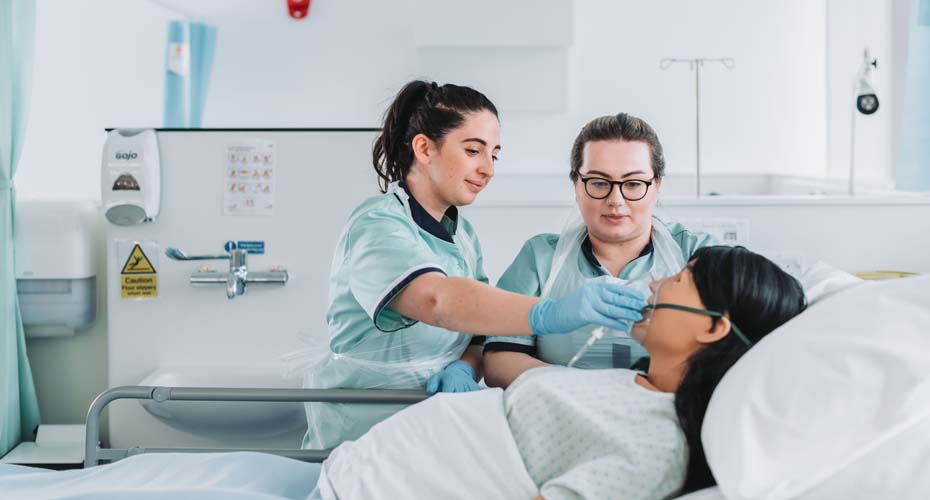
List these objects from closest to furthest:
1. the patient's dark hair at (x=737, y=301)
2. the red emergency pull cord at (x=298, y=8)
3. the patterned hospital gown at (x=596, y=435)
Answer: the patterned hospital gown at (x=596, y=435), the patient's dark hair at (x=737, y=301), the red emergency pull cord at (x=298, y=8)

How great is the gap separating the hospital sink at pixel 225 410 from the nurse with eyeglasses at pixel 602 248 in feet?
3.67

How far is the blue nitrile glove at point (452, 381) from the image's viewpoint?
5.22 feet

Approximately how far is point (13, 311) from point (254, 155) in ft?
3.07

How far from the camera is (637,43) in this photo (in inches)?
200

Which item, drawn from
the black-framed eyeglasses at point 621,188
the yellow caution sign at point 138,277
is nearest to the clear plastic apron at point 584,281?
the black-framed eyeglasses at point 621,188

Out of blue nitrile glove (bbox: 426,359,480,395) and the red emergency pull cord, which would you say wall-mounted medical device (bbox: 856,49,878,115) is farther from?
the red emergency pull cord

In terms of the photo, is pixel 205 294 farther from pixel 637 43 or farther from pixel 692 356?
pixel 637 43

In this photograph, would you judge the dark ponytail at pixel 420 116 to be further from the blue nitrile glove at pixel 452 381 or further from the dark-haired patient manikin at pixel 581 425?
the dark-haired patient manikin at pixel 581 425

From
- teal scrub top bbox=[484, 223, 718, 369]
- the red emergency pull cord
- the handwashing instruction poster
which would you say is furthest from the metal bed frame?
the red emergency pull cord

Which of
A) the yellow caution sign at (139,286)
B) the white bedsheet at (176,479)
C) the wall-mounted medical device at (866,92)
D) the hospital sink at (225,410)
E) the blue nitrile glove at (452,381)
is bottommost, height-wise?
the hospital sink at (225,410)

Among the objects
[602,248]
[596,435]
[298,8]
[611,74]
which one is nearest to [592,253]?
[602,248]

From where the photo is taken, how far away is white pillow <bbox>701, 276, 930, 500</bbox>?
108 centimetres

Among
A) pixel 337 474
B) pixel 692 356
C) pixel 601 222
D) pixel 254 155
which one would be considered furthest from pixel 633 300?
pixel 254 155

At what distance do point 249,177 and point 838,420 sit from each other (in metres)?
2.09
